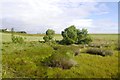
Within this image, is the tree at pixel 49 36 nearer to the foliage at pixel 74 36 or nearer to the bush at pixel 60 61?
the foliage at pixel 74 36

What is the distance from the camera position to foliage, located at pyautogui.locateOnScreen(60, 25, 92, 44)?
161ft

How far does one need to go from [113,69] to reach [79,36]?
1075 inches

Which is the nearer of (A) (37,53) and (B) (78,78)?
(B) (78,78)

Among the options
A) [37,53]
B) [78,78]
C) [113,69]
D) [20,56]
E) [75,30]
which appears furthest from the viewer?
[75,30]

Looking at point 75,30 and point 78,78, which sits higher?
point 75,30

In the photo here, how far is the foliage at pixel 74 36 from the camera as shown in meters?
49.0

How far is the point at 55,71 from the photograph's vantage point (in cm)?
2083

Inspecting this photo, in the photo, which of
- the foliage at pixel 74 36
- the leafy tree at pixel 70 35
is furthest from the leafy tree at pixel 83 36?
the leafy tree at pixel 70 35

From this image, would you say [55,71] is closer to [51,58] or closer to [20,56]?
[51,58]

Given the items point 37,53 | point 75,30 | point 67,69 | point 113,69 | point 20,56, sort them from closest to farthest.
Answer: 1. point 67,69
2. point 113,69
3. point 20,56
4. point 37,53
5. point 75,30

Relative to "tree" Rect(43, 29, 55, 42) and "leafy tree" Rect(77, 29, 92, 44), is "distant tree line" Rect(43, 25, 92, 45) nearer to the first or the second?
"leafy tree" Rect(77, 29, 92, 44)

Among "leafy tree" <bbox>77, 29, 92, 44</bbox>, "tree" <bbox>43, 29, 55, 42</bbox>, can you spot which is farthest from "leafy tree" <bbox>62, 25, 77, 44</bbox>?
"tree" <bbox>43, 29, 55, 42</bbox>

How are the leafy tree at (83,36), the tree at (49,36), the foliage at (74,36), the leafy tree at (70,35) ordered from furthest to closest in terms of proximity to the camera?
the tree at (49,36) → the leafy tree at (83,36) → the foliage at (74,36) → the leafy tree at (70,35)

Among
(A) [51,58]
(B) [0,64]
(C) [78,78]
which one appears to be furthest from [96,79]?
(B) [0,64]
